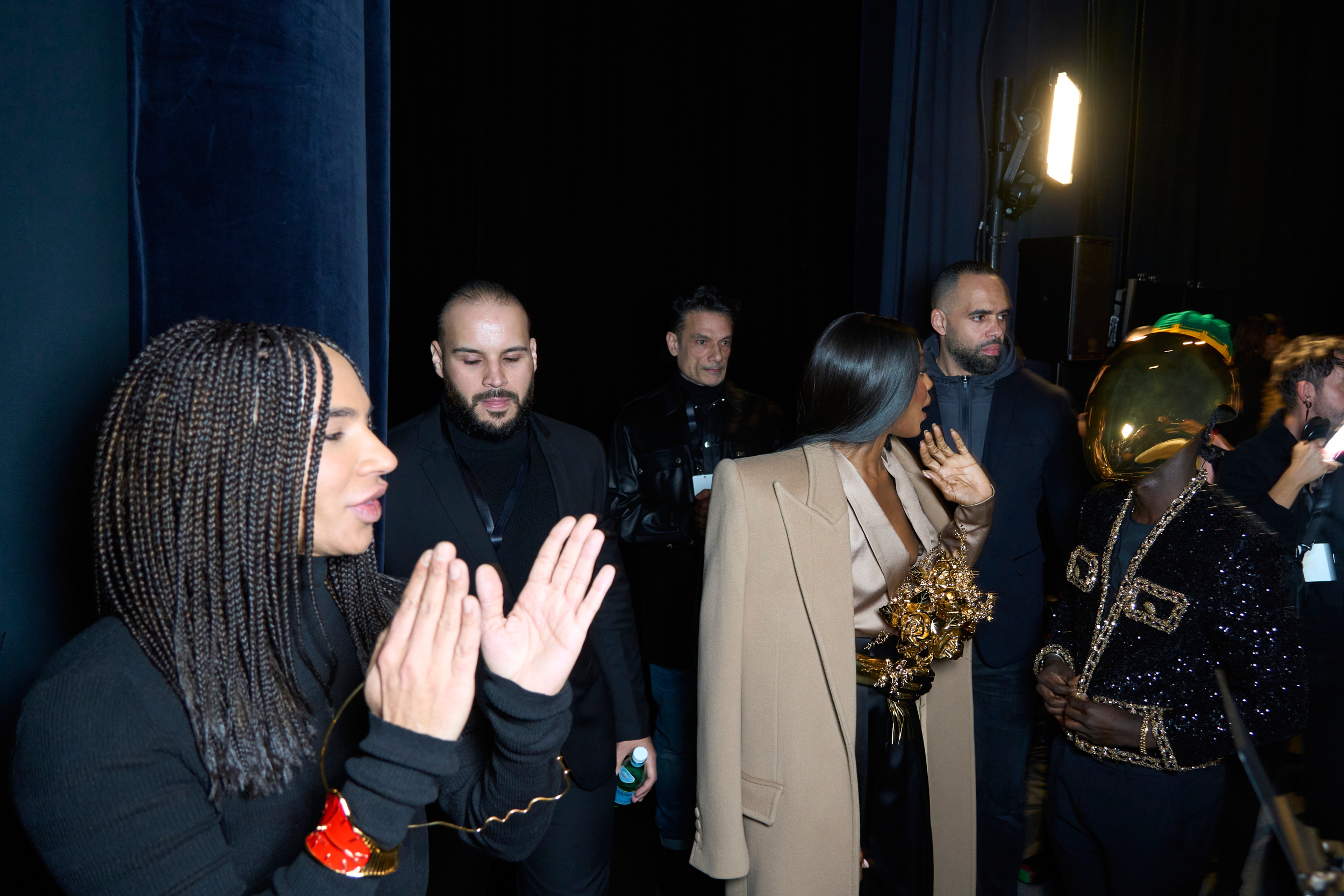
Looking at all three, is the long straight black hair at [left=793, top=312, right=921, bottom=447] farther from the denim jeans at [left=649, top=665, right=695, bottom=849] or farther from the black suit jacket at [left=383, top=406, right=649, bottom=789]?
the denim jeans at [left=649, top=665, right=695, bottom=849]

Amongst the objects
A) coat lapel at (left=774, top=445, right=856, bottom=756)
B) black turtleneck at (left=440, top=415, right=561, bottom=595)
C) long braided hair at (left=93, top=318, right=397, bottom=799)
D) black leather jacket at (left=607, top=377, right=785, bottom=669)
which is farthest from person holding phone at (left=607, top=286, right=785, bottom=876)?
long braided hair at (left=93, top=318, right=397, bottom=799)

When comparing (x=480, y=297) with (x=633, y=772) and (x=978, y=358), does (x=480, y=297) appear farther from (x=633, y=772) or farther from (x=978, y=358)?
(x=978, y=358)

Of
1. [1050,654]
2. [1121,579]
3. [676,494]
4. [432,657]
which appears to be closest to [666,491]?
[676,494]

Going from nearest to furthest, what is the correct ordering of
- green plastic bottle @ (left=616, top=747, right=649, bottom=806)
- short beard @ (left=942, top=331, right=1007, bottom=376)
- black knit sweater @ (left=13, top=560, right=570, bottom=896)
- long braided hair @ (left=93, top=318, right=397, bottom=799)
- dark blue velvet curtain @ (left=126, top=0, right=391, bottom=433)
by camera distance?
black knit sweater @ (left=13, top=560, right=570, bottom=896)
long braided hair @ (left=93, top=318, right=397, bottom=799)
dark blue velvet curtain @ (left=126, top=0, right=391, bottom=433)
green plastic bottle @ (left=616, top=747, right=649, bottom=806)
short beard @ (left=942, top=331, right=1007, bottom=376)

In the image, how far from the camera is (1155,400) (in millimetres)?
1509

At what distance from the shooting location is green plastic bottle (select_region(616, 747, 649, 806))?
6.91ft

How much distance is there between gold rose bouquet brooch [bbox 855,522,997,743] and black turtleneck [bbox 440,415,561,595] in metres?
0.82

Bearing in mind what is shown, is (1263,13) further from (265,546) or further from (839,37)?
(265,546)

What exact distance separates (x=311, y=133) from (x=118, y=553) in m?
0.85

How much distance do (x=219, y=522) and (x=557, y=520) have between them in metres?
1.14

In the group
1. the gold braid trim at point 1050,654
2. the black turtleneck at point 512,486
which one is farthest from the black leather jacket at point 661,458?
the gold braid trim at point 1050,654

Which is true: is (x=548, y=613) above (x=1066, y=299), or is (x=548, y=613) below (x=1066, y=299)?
below

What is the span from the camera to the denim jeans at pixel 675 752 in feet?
9.80

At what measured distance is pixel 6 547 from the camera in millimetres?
1260
